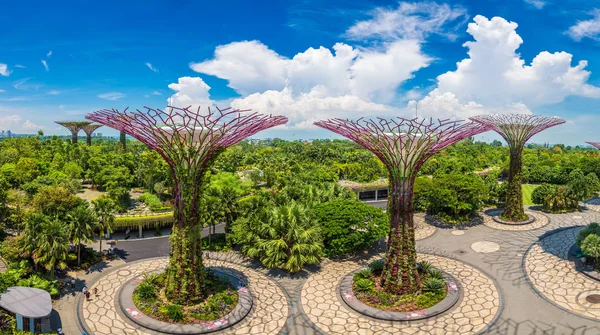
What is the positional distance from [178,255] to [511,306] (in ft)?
55.8

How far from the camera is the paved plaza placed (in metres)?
16.8

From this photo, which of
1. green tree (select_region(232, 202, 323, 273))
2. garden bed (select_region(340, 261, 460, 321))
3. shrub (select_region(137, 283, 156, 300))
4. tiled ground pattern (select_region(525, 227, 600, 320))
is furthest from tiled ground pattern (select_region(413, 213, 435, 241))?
shrub (select_region(137, 283, 156, 300))

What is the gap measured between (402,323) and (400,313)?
0.68 meters

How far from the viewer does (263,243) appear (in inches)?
879

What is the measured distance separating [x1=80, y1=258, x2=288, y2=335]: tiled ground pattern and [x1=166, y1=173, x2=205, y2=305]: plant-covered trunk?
2590mm

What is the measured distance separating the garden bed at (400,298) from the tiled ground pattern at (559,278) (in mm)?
4850

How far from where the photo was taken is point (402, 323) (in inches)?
675

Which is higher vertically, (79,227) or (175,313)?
(79,227)

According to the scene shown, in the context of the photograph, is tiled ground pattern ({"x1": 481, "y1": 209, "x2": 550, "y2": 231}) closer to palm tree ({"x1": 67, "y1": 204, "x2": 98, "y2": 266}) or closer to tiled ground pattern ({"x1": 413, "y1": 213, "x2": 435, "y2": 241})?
tiled ground pattern ({"x1": 413, "y1": 213, "x2": 435, "y2": 241})

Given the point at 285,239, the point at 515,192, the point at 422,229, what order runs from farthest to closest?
the point at 515,192, the point at 422,229, the point at 285,239

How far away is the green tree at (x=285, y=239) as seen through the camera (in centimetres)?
2189

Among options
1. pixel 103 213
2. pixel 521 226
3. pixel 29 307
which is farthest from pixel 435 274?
pixel 103 213

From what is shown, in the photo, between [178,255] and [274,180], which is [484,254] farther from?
[274,180]

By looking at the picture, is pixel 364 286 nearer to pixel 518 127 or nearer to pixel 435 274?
pixel 435 274
